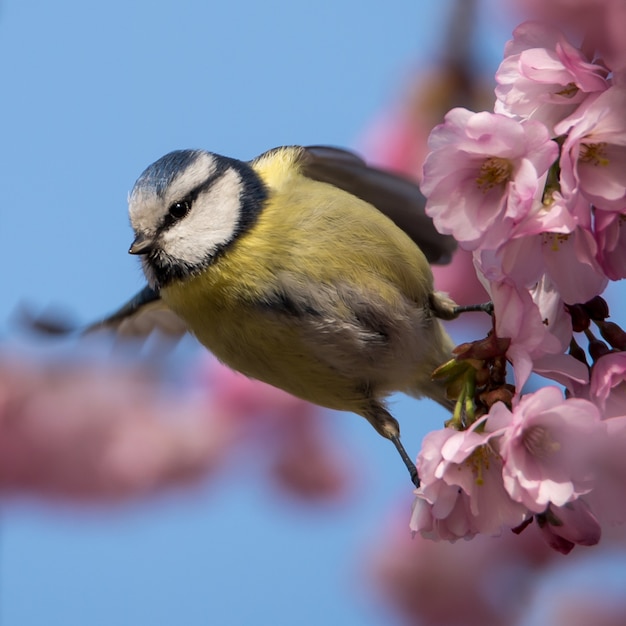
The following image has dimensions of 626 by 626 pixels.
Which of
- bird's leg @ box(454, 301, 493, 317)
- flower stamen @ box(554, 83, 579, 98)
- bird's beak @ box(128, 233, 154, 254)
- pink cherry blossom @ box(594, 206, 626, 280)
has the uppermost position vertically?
flower stamen @ box(554, 83, 579, 98)

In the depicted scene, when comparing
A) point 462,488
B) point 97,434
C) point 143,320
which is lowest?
point 97,434

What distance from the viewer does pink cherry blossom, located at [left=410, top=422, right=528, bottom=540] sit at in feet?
2.68

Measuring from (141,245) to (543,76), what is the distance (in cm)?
60

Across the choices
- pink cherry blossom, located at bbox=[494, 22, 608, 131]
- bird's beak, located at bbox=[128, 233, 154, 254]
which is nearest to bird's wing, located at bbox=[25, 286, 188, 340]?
bird's beak, located at bbox=[128, 233, 154, 254]

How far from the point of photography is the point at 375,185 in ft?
5.13

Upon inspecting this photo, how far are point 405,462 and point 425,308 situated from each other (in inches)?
8.3

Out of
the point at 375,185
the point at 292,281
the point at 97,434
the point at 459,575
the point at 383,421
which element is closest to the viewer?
the point at 292,281

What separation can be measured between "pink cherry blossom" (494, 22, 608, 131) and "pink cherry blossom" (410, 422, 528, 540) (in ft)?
0.80

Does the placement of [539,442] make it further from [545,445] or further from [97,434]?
[97,434]

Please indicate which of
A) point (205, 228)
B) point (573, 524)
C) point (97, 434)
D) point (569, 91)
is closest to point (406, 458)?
point (205, 228)

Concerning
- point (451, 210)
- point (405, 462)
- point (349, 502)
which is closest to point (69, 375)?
point (349, 502)

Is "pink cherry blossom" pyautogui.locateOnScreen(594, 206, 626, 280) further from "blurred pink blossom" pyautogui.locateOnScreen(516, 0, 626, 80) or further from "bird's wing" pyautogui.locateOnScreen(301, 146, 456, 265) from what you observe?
"bird's wing" pyautogui.locateOnScreen(301, 146, 456, 265)

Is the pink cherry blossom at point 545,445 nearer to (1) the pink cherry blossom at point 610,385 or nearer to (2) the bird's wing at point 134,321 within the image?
(1) the pink cherry blossom at point 610,385

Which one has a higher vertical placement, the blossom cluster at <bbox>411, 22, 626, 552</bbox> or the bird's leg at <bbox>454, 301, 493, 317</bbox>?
the blossom cluster at <bbox>411, 22, 626, 552</bbox>
